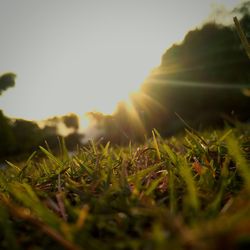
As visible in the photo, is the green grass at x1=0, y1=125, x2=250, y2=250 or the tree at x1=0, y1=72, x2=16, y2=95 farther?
the tree at x1=0, y1=72, x2=16, y2=95

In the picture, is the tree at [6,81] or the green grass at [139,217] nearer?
the green grass at [139,217]

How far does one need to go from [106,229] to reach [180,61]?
702 inches

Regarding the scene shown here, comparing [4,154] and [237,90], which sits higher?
[4,154]

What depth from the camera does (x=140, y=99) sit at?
1706cm

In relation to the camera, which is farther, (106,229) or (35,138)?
(35,138)

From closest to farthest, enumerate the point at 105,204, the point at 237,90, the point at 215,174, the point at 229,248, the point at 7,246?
1. the point at 229,248
2. the point at 7,246
3. the point at 105,204
4. the point at 215,174
5. the point at 237,90

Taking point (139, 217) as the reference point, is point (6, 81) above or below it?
above

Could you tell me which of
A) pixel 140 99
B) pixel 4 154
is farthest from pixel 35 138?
pixel 140 99

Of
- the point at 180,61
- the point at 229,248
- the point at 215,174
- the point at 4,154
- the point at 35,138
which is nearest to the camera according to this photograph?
the point at 229,248

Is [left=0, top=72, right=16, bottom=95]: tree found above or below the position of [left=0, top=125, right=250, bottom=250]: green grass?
above

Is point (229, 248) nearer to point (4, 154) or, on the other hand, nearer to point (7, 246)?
point (7, 246)

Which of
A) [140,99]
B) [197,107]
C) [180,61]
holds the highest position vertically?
[180,61]

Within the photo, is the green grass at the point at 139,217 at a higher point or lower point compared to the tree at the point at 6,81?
lower

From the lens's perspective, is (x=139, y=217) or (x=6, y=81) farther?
(x=6, y=81)
